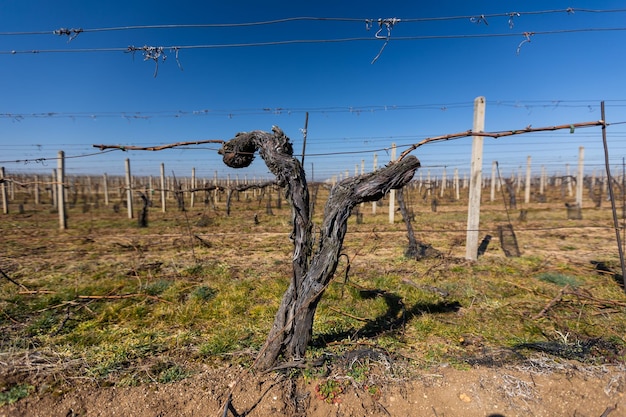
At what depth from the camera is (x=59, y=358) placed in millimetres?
2350

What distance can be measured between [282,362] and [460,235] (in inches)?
300

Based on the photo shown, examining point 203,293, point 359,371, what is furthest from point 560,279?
point 203,293

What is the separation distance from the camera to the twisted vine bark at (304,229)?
2.12 m

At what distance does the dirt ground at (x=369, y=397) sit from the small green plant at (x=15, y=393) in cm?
5

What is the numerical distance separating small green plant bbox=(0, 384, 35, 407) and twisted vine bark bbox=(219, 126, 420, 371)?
1.54 m

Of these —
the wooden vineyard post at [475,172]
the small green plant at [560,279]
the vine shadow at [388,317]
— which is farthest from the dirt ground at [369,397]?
the wooden vineyard post at [475,172]

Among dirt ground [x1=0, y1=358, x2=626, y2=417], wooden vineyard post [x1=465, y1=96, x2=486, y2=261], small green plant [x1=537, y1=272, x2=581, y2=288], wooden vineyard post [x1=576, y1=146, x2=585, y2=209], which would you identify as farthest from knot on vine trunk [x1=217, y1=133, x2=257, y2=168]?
wooden vineyard post [x1=576, y1=146, x2=585, y2=209]

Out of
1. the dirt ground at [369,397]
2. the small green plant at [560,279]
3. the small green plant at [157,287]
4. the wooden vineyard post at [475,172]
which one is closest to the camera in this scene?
the dirt ground at [369,397]

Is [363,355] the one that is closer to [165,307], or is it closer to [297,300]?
[297,300]

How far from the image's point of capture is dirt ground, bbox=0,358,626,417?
185cm

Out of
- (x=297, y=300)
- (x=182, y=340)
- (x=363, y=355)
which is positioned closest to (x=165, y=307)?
(x=182, y=340)

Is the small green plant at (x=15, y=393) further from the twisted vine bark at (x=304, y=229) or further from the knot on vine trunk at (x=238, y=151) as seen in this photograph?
the knot on vine trunk at (x=238, y=151)

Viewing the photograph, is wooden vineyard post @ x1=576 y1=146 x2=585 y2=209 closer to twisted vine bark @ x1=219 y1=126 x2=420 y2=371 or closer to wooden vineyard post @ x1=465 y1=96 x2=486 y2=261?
wooden vineyard post @ x1=465 y1=96 x2=486 y2=261

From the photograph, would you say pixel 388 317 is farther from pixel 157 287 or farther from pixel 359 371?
pixel 157 287
